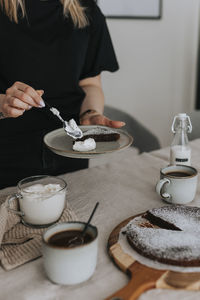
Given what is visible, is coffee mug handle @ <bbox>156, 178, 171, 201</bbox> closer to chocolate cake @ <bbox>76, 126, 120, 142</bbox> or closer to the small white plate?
the small white plate

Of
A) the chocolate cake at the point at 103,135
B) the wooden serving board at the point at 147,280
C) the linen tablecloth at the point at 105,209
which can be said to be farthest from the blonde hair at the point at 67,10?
the wooden serving board at the point at 147,280

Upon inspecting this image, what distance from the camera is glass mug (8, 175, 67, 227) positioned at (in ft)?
2.91

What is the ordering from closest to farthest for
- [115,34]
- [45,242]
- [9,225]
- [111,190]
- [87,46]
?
1. [45,242]
2. [9,225]
3. [111,190]
4. [87,46]
5. [115,34]

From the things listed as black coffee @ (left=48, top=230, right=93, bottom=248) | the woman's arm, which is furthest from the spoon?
black coffee @ (left=48, top=230, right=93, bottom=248)

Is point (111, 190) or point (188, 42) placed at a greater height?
point (188, 42)

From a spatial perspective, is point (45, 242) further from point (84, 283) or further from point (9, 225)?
point (9, 225)

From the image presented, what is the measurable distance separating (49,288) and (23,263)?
0.11 m

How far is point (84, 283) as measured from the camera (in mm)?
738

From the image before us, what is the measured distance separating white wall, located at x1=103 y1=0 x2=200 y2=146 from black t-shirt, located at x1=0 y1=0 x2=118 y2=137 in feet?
4.68

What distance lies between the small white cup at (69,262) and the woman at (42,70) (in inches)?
26.8

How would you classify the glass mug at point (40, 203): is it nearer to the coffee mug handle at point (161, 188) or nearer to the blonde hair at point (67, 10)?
the coffee mug handle at point (161, 188)

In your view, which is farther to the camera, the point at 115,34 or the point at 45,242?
the point at 115,34

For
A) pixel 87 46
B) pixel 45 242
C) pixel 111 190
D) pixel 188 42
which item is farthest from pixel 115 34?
pixel 45 242

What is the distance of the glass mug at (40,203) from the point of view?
0.89m
